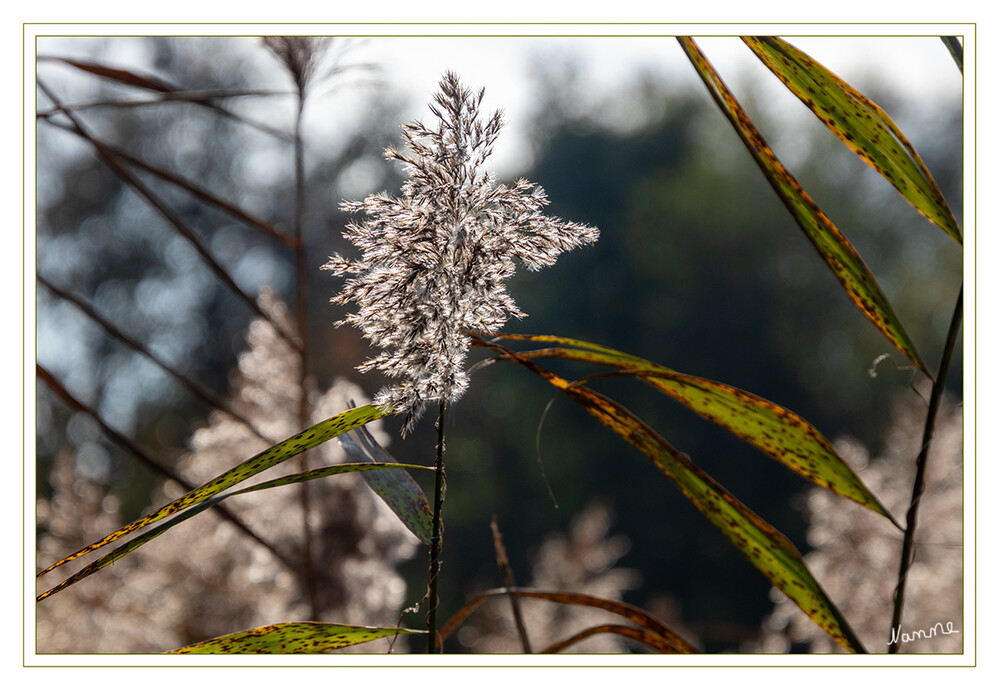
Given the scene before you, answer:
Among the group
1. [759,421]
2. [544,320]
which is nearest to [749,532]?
[759,421]

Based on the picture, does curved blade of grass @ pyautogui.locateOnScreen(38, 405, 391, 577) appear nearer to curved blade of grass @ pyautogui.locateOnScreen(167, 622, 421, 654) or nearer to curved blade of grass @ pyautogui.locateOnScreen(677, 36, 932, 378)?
curved blade of grass @ pyautogui.locateOnScreen(167, 622, 421, 654)

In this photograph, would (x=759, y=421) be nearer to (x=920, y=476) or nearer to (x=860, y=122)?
(x=920, y=476)

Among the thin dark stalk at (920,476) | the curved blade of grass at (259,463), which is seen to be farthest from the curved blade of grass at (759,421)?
the curved blade of grass at (259,463)

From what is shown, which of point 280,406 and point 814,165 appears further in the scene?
point 814,165

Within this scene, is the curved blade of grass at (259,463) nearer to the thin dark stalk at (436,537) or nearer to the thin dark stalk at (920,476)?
the thin dark stalk at (436,537)
